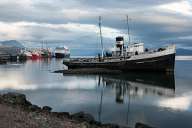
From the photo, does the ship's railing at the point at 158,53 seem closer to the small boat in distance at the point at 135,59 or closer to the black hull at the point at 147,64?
the small boat in distance at the point at 135,59

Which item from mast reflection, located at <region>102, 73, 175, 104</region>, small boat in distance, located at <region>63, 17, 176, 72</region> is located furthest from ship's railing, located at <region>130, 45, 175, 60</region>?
mast reflection, located at <region>102, 73, 175, 104</region>

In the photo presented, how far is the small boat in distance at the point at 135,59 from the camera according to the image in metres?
63.9

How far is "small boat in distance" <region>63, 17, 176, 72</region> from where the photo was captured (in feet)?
210

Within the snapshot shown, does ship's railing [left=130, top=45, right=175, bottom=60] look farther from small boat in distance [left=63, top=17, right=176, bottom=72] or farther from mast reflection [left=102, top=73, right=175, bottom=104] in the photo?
mast reflection [left=102, top=73, right=175, bottom=104]

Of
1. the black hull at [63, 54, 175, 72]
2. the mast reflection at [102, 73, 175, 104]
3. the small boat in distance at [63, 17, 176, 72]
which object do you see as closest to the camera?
the mast reflection at [102, 73, 175, 104]

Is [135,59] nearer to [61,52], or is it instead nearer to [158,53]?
[158,53]

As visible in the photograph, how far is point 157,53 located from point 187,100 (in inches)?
1231

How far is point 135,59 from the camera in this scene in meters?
65.5

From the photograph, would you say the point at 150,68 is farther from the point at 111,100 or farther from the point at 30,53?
the point at 30,53

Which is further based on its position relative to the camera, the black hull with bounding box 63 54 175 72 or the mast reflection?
the black hull with bounding box 63 54 175 72

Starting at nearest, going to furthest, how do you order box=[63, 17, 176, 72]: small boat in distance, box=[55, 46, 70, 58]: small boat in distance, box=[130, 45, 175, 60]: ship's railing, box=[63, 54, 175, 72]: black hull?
box=[130, 45, 175, 60]: ship's railing < box=[63, 54, 175, 72]: black hull < box=[63, 17, 176, 72]: small boat in distance < box=[55, 46, 70, 58]: small boat in distance

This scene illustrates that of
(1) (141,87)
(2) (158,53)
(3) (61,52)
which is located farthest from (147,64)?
(3) (61,52)

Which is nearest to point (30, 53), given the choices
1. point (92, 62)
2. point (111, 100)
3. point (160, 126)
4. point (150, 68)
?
point (92, 62)

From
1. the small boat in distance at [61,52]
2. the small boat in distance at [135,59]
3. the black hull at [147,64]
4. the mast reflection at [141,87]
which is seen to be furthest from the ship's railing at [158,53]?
the small boat in distance at [61,52]
